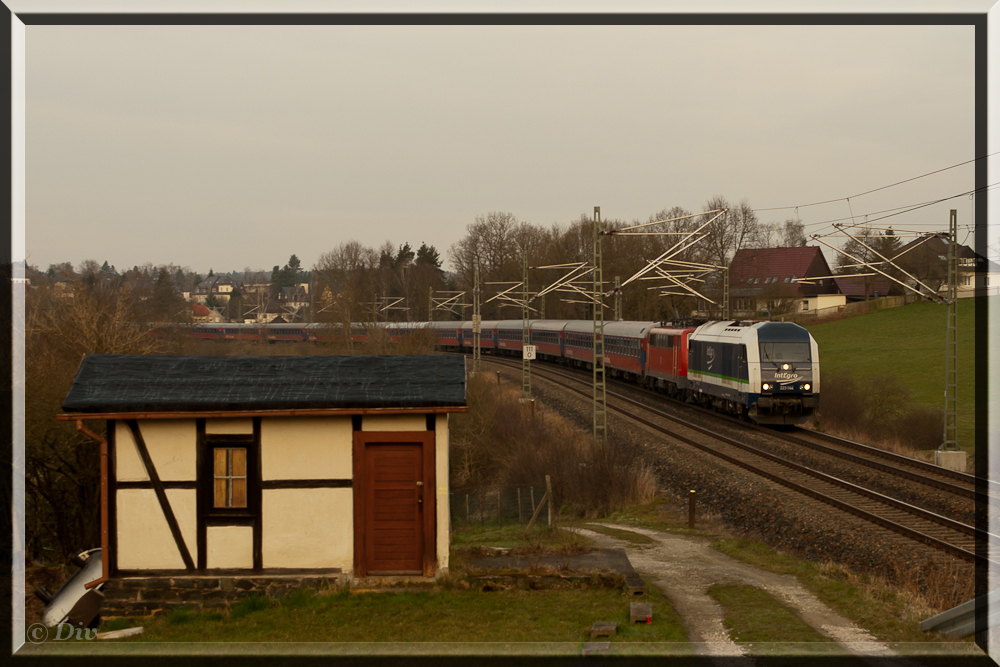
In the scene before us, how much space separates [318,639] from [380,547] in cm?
180

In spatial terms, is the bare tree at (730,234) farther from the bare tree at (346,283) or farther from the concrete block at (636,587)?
the concrete block at (636,587)

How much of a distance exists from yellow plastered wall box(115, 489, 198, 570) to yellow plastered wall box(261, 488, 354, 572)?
0.89 metres

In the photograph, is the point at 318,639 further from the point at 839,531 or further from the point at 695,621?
the point at 839,531

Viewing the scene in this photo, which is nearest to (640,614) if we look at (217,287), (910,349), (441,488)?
(441,488)

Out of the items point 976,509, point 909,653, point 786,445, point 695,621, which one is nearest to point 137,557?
point 695,621

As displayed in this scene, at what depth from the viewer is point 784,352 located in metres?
23.9

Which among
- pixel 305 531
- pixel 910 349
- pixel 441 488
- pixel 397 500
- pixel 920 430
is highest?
pixel 910 349

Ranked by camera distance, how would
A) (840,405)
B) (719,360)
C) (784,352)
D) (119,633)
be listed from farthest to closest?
(840,405) < (719,360) < (784,352) < (119,633)

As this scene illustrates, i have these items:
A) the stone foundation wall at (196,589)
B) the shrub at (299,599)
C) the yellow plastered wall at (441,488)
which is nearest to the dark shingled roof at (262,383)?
the yellow plastered wall at (441,488)

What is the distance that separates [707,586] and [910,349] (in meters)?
43.8

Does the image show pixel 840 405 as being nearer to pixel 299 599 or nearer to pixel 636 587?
pixel 636 587

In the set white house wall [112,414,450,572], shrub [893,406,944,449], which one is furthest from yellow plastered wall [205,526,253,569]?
shrub [893,406,944,449]

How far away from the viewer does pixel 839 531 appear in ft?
44.0

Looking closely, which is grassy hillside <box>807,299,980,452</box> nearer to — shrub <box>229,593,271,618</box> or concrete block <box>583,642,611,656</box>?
concrete block <box>583,642,611,656</box>
